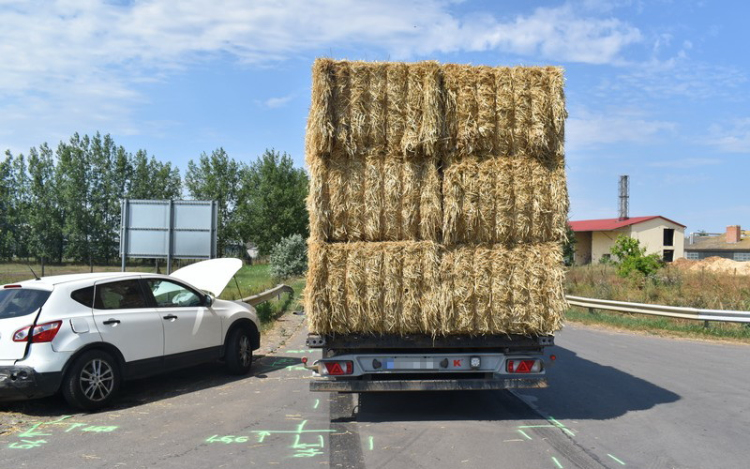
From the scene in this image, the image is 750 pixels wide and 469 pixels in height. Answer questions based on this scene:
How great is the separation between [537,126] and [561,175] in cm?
59

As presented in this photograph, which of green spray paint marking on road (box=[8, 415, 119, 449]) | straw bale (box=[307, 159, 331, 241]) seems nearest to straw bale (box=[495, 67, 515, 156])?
straw bale (box=[307, 159, 331, 241])

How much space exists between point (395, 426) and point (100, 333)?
357 centimetres

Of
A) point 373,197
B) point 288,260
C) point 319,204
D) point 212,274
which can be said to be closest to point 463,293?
point 373,197

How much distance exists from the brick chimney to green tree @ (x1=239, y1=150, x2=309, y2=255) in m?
50.8

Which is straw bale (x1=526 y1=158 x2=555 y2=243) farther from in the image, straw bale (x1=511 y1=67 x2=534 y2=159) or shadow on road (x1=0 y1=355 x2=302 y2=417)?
shadow on road (x1=0 y1=355 x2=302 y2=417)

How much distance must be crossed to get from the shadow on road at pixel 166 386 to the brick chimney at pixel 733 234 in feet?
242

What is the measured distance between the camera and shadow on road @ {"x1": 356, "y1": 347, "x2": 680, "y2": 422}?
21.3 ft

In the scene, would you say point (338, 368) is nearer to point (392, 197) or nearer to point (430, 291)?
point (430, 291)

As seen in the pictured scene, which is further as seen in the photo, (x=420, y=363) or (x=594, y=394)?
(x=594, y=394)

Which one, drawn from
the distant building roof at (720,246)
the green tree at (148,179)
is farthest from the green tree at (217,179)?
the distant building roof at (720,246)

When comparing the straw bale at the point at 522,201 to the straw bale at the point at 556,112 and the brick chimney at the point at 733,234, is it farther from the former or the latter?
the brick chimney at the point at 733,234

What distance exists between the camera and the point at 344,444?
5410mm

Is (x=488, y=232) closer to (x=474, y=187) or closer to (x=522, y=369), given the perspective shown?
(x=474, y=187)

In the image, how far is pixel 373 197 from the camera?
6.12 meters
